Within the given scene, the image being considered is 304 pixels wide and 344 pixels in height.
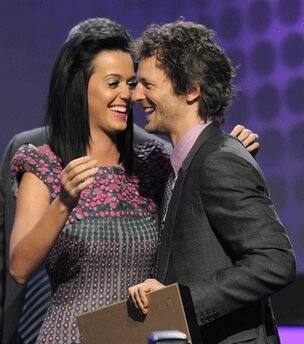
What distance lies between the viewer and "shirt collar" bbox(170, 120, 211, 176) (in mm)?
2236

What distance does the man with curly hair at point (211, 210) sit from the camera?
205 centimetres

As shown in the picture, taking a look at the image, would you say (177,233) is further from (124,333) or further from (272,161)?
(272,161)

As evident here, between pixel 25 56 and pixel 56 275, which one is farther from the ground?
pixel 25 56

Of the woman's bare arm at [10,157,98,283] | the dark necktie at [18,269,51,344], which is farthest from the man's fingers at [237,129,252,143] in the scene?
the dark necktie at [18,269,51,344]

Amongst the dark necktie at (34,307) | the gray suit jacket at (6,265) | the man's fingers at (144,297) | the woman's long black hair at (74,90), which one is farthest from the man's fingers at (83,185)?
the dark necktie at (34,307)

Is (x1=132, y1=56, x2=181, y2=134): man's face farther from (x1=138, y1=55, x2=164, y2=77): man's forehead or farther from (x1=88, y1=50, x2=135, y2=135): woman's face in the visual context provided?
(x1=88, y1=50, x2=135, y2=135): woman's face

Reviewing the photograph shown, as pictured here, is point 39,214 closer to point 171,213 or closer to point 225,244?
point 171,213

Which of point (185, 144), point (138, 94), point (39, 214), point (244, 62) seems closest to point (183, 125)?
point (185, 144)

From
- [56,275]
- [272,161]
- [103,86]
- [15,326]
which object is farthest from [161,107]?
[272,161]

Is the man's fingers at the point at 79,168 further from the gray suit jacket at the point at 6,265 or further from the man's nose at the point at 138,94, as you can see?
the gray suit jacket at the point at 6,265

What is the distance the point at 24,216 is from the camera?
243 cm

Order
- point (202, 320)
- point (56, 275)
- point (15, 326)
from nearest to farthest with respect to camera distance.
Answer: point (202, 320)
point (56, 275)
point (15, 326)

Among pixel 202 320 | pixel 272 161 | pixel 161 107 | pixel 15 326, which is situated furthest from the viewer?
pixel 272 161

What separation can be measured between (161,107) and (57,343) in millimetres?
591
